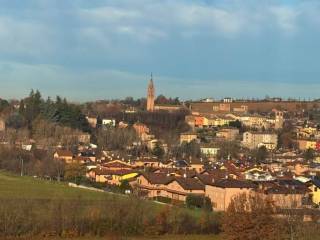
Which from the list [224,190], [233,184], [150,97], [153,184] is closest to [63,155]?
[153,184]

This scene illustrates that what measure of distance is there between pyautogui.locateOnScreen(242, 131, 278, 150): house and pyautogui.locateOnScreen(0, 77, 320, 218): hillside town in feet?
0.41

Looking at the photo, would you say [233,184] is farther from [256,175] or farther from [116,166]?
[116,166]

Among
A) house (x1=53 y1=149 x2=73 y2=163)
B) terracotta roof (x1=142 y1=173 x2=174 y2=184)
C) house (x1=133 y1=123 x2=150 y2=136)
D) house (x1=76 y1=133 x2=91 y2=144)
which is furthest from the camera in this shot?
house (x1=133 y1=123 x2=150 y2=136)

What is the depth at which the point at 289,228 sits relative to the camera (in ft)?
65.0

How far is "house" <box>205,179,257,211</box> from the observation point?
2894cm

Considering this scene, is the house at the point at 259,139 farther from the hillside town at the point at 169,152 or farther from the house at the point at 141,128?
the house at the point at 141,128

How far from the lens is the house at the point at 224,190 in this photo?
2894 centimetres

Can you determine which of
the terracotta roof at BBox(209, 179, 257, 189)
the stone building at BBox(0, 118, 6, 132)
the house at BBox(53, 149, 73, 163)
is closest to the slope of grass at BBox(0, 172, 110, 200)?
the terracotta roof at BBox(209, 179, 257, 189)

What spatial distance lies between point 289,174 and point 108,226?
827 inches

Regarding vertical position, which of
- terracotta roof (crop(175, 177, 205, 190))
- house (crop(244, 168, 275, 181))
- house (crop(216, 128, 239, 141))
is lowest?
terracotta roof (crop(175, 177, 205, 190))

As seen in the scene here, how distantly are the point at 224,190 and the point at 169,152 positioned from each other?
2747 cm

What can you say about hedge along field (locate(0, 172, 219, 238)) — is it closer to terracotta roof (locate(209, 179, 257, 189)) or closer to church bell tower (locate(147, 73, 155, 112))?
terracotta roof (locate(209, 179, 257, 189))

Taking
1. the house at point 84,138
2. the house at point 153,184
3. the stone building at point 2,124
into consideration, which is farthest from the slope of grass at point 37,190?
the stone building at point 2,124

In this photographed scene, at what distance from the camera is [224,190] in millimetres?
29234
